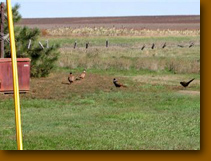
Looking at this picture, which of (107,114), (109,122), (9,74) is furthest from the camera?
(9,74)

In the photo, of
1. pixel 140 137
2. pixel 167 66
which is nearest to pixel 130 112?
pixel 140 137

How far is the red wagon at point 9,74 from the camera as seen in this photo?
16.8m

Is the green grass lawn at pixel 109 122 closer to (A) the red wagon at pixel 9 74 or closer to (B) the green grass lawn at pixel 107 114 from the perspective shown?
(B) the green grass lawn at pixel 107 114

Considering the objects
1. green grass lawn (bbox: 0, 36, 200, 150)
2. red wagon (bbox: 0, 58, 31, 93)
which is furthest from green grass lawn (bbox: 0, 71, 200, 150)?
red wagon (bbox: 0, 58, 31, 93)

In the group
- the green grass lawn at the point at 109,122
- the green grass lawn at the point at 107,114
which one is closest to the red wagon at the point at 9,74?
the green grass lawn at the point at 107,114

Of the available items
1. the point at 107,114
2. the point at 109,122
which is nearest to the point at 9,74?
the point at 107,114

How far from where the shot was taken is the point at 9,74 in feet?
55.1

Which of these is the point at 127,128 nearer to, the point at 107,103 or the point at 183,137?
the point at 183,137

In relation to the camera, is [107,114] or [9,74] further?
[9,74]

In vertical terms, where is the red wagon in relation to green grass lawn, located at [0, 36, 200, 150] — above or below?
above

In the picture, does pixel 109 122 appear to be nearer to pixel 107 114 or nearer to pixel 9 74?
pixel 107 114

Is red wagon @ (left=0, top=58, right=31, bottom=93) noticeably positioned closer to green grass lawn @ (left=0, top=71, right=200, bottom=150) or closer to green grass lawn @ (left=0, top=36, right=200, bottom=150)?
green grass lawn @ (left=0, top=36, right=200, bottom=150)

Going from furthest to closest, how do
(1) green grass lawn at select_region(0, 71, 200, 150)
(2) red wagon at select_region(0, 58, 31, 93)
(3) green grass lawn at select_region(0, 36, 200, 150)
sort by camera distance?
(2) red wagon at select_region(0, 58, 31, 93)
(3) green grass lawn at select_region(0, 36, 200, 150)
(1) green grass lawn at select_region(0, 71, 200, 150)

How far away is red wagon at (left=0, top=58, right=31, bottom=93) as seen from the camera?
55.0 feet
